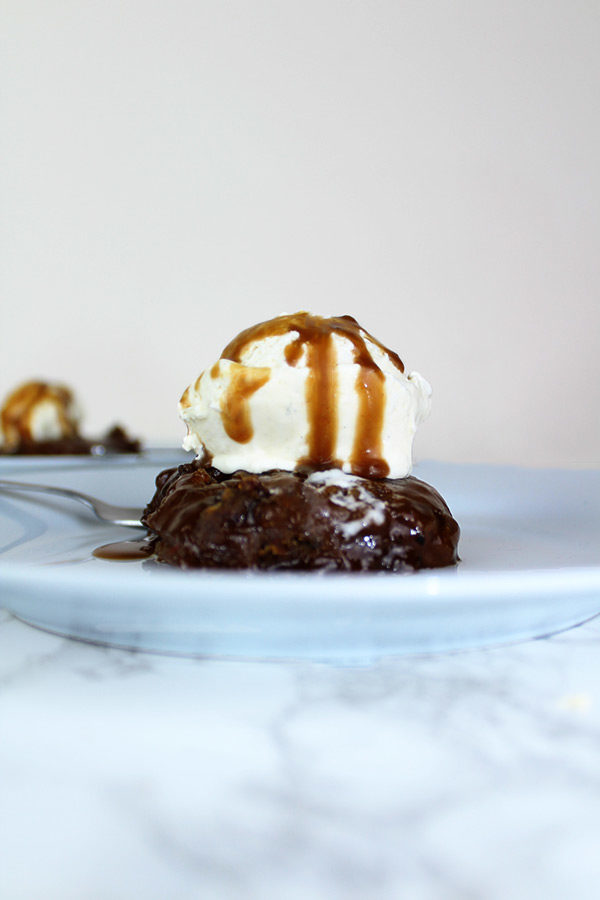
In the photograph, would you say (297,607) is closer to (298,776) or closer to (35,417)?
(298,776)

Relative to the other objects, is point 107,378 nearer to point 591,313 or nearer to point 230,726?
point 591,313

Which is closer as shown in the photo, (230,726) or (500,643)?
(230,726)

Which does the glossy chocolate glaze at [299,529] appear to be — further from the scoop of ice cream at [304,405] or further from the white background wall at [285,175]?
the white background wall at [285,175]

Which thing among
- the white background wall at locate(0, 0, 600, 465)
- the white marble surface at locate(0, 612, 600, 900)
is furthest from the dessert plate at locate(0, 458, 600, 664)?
the white background wall at locate(0, 0, 600, 465)

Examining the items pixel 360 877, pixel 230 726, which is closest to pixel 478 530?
pixel 230 726

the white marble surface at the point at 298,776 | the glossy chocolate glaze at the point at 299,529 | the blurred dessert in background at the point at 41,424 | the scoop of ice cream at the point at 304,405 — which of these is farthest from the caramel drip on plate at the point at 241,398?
the blurred dessert in background at the point at 41,424

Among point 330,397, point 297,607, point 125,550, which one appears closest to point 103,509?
point 125,550
